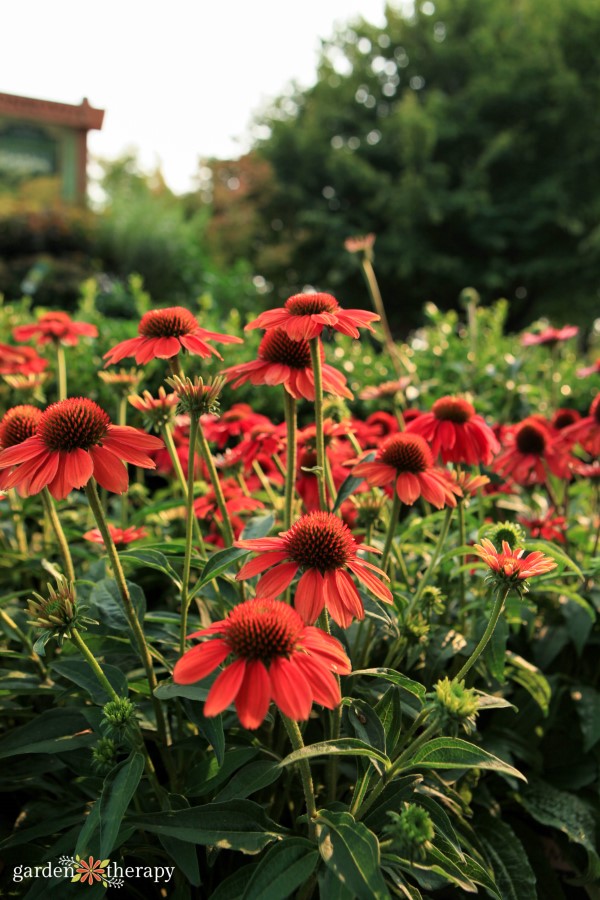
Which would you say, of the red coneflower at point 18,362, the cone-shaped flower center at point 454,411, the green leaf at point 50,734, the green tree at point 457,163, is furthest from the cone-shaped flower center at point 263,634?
the green tree at point 457,163

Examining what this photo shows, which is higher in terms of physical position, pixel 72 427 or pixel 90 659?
pixel 72 427

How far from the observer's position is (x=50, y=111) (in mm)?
13719

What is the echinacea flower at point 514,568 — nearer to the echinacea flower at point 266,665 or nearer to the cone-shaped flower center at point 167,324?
the echinacea flower at point 266,665

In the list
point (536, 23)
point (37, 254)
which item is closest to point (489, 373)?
point (37, 254)

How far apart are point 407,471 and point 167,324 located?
51cm

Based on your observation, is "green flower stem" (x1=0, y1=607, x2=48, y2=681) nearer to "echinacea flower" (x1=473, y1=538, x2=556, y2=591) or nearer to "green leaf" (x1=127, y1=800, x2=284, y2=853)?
"green leaf" (x1=127, y1=800, x2=284, y2=853)

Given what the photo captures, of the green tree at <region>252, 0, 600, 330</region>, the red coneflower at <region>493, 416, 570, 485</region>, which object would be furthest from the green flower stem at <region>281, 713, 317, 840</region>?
the green tree at <region>252, 0, 600, 330</region>

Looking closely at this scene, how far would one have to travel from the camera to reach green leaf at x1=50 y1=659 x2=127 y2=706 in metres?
1.18

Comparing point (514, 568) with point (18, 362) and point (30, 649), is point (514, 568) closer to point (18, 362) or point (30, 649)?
point (30, 649)

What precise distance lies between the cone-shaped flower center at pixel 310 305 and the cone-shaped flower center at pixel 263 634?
23.0 inches

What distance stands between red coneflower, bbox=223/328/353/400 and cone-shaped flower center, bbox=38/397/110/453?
290mm

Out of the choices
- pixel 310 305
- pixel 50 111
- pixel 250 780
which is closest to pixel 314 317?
pixel 310 305

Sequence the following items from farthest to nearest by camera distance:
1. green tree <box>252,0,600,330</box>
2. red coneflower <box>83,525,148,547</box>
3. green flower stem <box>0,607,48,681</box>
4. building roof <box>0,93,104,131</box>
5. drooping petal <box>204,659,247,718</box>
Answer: green tree <box>252,0,600,330</box> → building roof <box>0,93,104,131</box> → red coneflower <box>83,525,148,547</box> → green flower stem <box>0,607,48,681</box> → drooping petal <box>204,659,247,718</box>

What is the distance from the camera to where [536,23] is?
57.5ft
